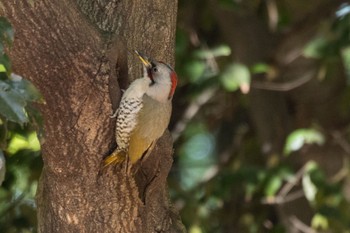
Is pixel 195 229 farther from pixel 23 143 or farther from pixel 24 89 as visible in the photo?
pixel 24 89

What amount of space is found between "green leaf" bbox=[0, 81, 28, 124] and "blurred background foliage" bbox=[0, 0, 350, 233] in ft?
5.23

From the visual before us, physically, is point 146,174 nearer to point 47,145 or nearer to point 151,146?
point 151,146

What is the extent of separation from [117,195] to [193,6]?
1.91 metres

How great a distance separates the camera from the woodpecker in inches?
80.2

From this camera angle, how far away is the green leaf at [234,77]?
10.5 feet

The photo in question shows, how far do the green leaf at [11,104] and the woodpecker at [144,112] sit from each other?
0.64 meters

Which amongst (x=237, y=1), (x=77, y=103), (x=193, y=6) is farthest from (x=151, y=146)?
(x=193, y=6)

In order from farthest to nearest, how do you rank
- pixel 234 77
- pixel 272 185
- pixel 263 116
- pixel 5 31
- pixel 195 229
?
1. pixel 263 116
2. pixel 195 229
3. pixel 272 185
4. pixel 234 77
5. pixel 5 31

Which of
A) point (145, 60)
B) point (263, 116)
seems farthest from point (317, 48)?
point (145, 60)

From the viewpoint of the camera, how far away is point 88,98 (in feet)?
6.60

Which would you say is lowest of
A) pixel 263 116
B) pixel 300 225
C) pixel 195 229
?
pixel 300 225

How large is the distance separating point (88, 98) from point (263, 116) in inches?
74.9

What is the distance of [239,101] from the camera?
4.16 metres

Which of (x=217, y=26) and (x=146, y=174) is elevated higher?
(x=146, y=174)
